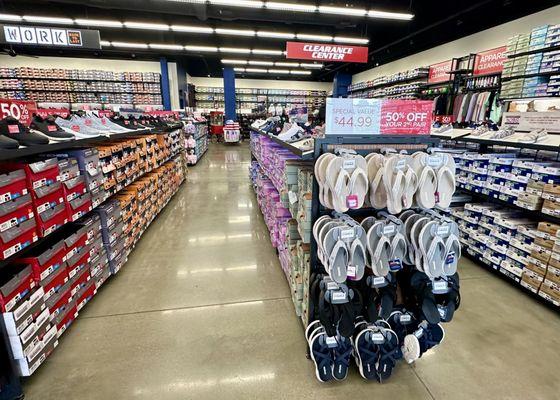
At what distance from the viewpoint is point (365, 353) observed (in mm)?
1763

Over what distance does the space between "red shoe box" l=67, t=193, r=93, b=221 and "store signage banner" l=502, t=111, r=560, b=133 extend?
15.3ft

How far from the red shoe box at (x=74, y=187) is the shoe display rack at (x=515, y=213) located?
4048 mm

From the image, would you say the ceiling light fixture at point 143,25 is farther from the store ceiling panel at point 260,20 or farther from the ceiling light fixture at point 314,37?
the ceiling light fixture at point 314,37

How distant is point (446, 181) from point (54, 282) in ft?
8.85

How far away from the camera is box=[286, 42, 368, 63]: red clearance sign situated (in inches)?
307

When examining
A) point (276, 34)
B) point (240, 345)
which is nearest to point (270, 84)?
point (276, 34)

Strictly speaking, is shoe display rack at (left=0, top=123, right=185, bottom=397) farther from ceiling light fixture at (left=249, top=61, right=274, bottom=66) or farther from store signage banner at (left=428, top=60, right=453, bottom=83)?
ceiling light fixture at (left=249, top=61, right=274, bottom=66)

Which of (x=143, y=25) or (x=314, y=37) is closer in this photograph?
(x=143, y=25)

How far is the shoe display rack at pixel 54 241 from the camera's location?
1.65m

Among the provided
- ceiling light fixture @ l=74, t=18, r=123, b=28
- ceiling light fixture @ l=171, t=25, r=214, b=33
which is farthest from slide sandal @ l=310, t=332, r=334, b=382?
ceiling light fixture @ l=74, t=18, r=123, b=28

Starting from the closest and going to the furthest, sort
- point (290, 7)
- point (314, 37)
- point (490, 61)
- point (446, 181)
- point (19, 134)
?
1. point (446, 181)
2. point (19, 134)
3. point (490, 61)
4. point (290, 7)
5. point (314, 37)

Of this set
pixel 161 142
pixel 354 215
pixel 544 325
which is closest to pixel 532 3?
pixel 544 325

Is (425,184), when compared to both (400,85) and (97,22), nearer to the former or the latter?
(97,22)

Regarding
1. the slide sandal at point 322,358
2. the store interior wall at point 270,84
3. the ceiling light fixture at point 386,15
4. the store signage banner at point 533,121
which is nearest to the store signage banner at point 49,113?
the slide sandal at point 322,358
